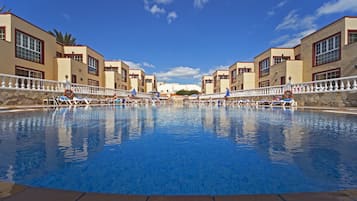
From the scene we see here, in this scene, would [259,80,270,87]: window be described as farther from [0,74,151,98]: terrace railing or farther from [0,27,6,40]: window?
[0,27,6,40]: window

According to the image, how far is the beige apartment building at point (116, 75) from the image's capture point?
29.7 m

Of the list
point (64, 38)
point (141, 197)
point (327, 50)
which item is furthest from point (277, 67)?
point (64, 38)

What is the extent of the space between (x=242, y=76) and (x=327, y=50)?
13410 millimetres

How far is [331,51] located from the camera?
18.3 metres

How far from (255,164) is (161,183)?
4.41 feet

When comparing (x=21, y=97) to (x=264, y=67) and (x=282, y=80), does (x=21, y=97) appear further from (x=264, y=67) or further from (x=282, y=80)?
(x=264, y=67)

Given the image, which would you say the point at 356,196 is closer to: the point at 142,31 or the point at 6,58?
the point at 6,58

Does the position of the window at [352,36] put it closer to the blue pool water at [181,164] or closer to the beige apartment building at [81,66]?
the blue pool water at [181,164]

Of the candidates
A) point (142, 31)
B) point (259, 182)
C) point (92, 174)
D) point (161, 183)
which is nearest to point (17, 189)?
point (92, 174)

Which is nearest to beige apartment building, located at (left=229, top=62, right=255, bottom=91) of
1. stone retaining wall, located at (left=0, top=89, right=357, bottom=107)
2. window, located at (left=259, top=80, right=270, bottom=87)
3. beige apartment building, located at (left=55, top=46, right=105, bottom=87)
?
window, located at (left=259, top=80, right=270, bottom=87)

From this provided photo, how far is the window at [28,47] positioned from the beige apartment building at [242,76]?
25.7 meters

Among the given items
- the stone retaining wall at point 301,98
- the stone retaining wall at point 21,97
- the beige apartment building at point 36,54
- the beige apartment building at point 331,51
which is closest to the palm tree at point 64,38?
the beige apartment building at point 36,54

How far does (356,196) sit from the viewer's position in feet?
5.21

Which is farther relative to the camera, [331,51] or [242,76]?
[242,76]
